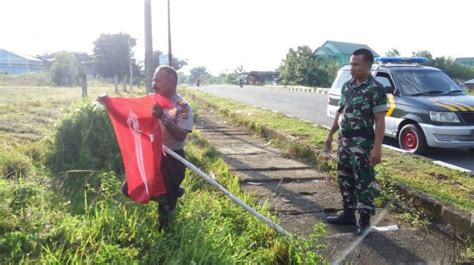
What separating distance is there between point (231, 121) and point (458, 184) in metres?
7.29

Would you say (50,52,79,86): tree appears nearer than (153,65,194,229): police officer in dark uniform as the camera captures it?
No

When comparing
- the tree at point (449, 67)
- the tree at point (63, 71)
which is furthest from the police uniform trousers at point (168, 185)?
the tree at point (449, 67)

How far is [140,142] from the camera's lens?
3.28 meters

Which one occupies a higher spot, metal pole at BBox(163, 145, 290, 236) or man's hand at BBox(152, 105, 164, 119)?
man's hand at BBox(152, 105, 164, 119)

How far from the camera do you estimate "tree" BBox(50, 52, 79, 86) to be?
36594 mm

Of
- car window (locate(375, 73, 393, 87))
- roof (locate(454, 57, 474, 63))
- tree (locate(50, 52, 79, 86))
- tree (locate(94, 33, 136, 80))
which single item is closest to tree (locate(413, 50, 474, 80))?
roof (locate(454, 57, 474, 63))

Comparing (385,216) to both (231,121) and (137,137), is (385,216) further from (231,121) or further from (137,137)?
(231,121)

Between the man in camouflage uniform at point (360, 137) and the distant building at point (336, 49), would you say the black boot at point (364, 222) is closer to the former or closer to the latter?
the man in camouflage uniform at point (360, 137)

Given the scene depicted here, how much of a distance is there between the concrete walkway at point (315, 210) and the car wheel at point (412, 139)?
2.28 m

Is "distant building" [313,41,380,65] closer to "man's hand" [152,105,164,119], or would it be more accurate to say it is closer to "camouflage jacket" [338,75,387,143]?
"camouflage jacket" [338,75,387,143]

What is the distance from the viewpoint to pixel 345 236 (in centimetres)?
360

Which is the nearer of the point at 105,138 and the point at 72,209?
the point at 72,209

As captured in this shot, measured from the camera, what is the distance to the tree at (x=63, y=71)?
36.6 metres

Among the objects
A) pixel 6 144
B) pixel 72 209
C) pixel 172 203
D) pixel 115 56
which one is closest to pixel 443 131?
pixel 172 203
